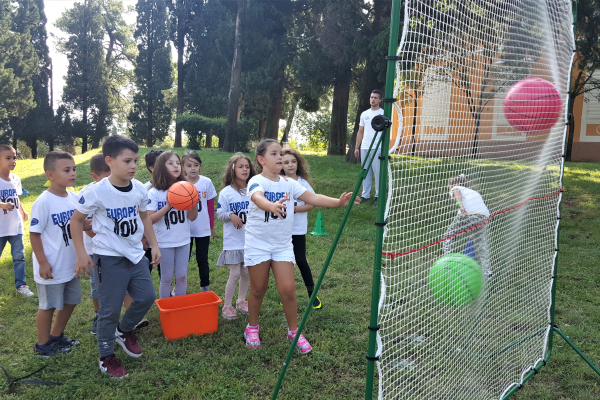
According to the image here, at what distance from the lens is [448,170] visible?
341 cm

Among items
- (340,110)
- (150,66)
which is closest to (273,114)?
(340,110)

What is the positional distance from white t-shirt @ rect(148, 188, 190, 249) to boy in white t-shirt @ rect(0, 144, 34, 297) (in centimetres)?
187

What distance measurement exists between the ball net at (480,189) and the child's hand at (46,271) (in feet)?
8.27

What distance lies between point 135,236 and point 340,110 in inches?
649

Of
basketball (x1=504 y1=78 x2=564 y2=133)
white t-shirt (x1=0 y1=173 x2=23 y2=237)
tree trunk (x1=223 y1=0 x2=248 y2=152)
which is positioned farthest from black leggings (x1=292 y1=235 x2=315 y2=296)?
tree trunk (x1=223 y1=0 x2=248 y2=152)

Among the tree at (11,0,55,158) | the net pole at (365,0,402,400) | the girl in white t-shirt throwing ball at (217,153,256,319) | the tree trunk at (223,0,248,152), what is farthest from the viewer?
the tree at (11,0,55,158)

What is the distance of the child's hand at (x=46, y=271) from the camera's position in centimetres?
351

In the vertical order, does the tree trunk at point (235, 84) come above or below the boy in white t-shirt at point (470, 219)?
above

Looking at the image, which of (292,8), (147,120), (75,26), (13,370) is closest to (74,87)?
(75,26)

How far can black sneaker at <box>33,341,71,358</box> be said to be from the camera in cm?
368

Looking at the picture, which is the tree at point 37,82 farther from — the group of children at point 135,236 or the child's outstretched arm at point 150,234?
the child's outstretched arm at point 150,234

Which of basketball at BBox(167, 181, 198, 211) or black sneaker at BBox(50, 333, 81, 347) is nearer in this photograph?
black sneaker at BBox(50, 333, 81, 347)

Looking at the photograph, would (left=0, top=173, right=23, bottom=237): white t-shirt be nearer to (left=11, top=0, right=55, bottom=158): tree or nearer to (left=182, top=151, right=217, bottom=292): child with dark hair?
(left=182, top=151, right=217, bottom=292): child with dark hair

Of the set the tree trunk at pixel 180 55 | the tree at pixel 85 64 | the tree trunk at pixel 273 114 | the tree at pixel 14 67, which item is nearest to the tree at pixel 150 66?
the tree trunk at pixel 180 55
